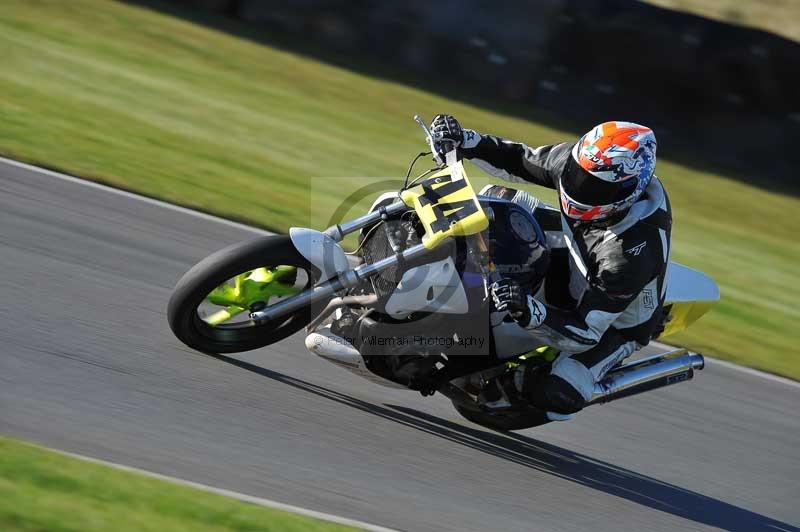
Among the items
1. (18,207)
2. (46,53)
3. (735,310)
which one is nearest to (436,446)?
(18,207)

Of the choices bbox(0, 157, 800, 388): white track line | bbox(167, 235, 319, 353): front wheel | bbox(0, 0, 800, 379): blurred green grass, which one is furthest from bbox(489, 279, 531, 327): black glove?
bbox(0, 157, 800, 388): white track line

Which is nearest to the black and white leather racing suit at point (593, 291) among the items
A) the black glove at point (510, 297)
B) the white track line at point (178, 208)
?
the black glove at point (510, 297)

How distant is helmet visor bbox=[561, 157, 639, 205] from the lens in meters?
4.99

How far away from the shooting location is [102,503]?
365cm

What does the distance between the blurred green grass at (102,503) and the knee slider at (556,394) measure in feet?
4.89

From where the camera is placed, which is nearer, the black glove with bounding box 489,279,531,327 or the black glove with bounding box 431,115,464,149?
the black glove with bounding box 489,279,531,327

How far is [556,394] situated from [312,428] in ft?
4.01

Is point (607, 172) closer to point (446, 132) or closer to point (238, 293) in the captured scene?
point (446, 132)

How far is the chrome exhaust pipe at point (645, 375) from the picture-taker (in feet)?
17.9

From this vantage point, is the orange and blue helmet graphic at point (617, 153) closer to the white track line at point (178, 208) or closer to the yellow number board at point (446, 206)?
the yellow number board at point (446, 206)

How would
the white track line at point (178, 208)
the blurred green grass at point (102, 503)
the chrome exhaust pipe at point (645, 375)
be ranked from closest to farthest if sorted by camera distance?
the blurred green grass at point (102, 503) < the chrome exhaust pipe at point (645, 375) < the white track line at point (178, 208)

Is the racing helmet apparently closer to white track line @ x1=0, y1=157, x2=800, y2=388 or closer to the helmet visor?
the helmet visor

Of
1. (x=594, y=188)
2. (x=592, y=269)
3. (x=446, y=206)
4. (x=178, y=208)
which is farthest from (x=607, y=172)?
(x=178, y=208)

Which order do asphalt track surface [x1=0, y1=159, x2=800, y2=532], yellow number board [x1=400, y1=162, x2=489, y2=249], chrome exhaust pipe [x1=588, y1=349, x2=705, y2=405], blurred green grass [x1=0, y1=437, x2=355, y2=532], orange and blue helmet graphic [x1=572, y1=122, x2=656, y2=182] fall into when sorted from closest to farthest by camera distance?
blurred green grass [x1=0, y1=437, x2=355, y2=532] < asphalt track surface [x1=0, y1=159, x2=800, y2=532] < yellow number board [x1=400, y1=162, x2=489, y2=249] < orange and blue helmet graphic [x1=572, y1=122, x2=656, y2=182] < chrome exhaust pipe [x1=588, y1=349, x2=705, y2=405]
